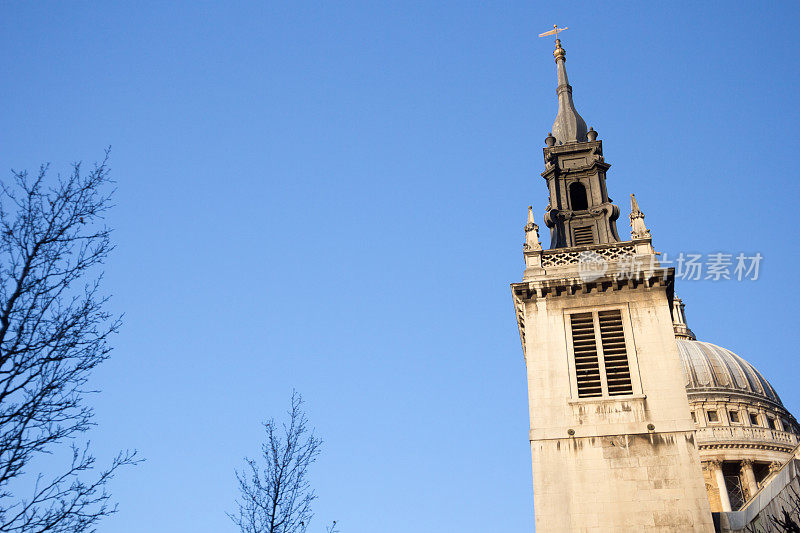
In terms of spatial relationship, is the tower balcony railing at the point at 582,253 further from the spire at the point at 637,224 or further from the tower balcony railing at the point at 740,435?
the tower balcony railing at the point at 740,435

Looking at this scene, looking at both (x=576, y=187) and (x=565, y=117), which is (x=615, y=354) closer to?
(x=576, y=187)

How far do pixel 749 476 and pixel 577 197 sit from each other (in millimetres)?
42804

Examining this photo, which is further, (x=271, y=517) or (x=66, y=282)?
(x=271, y=517)

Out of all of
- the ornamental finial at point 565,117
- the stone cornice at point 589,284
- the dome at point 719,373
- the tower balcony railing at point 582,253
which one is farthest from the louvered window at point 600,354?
the dome at point 719,373

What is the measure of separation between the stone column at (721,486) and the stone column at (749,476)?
1.80m

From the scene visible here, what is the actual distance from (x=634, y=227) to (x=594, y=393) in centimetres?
814

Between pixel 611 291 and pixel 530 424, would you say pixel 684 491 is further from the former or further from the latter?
pixel 611 291

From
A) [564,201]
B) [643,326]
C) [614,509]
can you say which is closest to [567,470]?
[614,509]

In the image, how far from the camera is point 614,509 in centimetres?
2348

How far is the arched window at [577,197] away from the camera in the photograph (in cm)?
3456

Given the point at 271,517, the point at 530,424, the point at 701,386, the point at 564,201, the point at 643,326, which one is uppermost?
the point at 701,386

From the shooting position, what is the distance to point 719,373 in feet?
247

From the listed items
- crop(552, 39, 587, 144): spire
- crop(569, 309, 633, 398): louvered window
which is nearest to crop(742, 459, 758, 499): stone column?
crop(552, 39, 587, 144): spire

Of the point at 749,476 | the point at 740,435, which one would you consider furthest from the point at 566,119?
the point at 740,435
